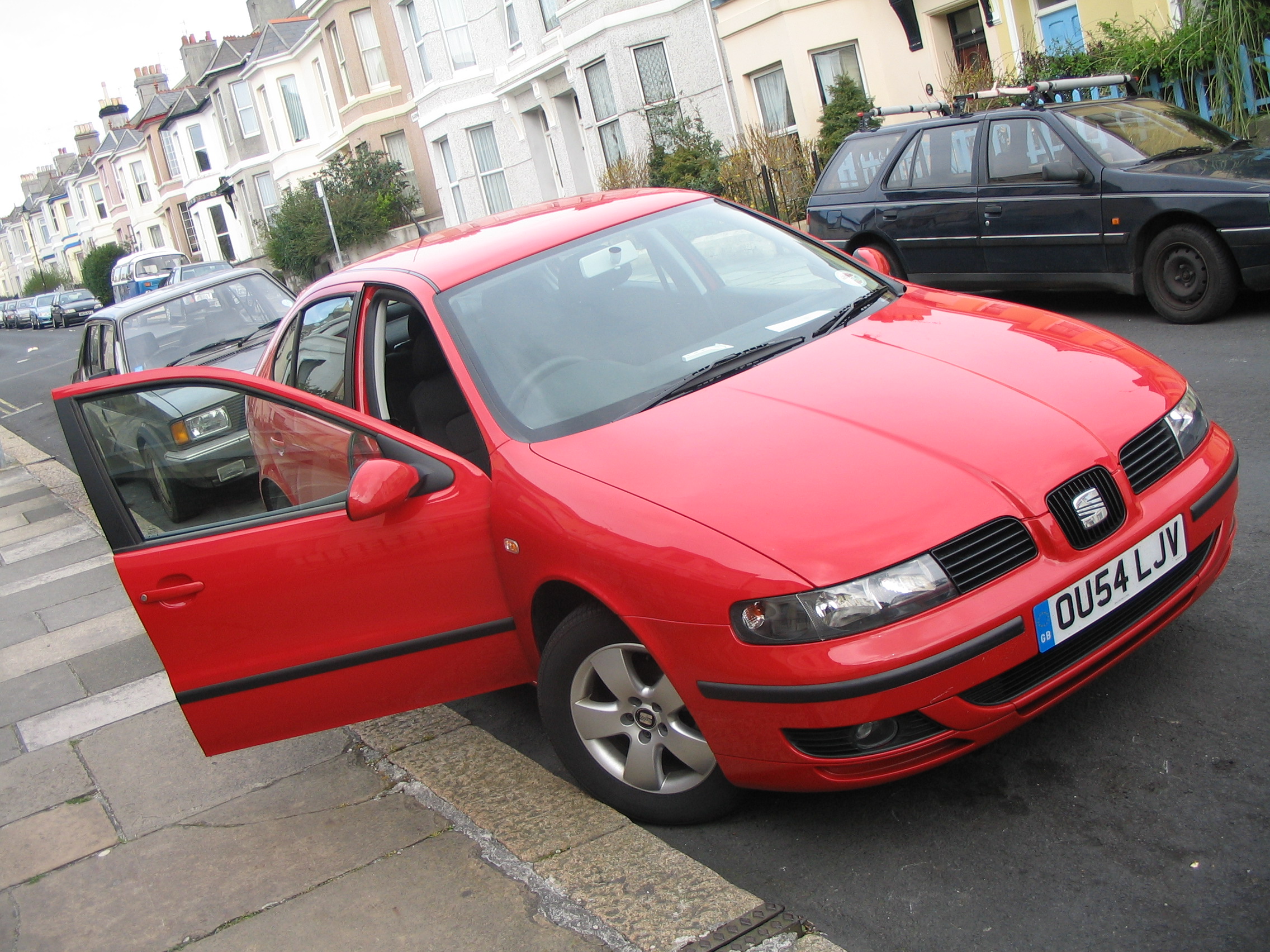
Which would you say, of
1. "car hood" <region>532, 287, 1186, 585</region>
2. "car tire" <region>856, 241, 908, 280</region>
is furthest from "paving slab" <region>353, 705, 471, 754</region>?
"car tire" <region>856, 241, 908, 280</region>

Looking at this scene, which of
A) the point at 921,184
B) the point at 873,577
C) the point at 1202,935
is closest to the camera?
the point at 1202,935

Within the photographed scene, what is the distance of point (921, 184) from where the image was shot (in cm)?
948

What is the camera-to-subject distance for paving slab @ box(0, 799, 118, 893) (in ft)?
12.6

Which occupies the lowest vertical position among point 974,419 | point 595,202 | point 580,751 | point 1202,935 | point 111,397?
point 1202,935

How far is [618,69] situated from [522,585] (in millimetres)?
20861

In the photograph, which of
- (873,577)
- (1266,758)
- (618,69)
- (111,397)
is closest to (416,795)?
(111,397)

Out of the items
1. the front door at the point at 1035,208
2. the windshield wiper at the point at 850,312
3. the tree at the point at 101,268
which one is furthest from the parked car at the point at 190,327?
the tree at the point at 101,268

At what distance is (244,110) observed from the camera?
4822cm

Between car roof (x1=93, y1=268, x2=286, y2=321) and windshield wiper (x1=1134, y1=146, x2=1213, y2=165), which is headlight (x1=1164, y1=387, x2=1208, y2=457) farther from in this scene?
car roof (x1=93, y1=268, x2=286, y2=321)

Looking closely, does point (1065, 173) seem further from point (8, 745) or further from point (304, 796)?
point (8, 745)

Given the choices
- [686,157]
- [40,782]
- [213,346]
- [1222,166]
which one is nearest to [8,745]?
[40,782]

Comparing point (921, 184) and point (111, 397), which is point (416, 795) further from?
point (921, 184)

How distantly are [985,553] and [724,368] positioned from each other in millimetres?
1177

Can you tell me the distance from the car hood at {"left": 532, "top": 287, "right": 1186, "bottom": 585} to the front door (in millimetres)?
4969
